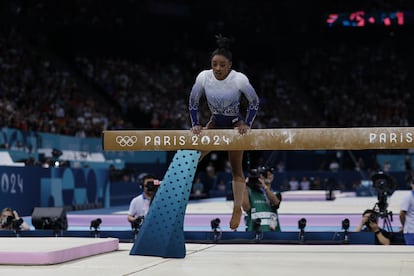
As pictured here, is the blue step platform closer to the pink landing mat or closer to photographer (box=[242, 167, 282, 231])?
the pink landing mat

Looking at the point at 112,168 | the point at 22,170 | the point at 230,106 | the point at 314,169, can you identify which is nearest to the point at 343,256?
the point at 230,106

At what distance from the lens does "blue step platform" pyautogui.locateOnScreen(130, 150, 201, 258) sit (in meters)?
5.60

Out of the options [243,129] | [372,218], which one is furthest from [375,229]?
[243,129]

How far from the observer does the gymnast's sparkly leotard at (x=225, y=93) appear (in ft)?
19.3

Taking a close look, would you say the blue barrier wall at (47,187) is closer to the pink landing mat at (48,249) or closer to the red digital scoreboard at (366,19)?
the pink landing mat at (48,249)

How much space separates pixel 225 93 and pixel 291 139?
649 mm

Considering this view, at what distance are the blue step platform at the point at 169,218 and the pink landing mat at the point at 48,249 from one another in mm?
353

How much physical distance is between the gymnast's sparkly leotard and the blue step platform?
41cm

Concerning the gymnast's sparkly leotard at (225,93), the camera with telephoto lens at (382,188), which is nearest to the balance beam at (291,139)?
the gymnast's sparkly leotard at (225,93)

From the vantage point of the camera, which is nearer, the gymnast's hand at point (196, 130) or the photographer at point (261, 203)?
the gymnast's hand at point (196, 130)

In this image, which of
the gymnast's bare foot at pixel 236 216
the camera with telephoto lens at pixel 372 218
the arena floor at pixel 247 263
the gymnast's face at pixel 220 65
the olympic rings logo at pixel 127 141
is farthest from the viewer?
the camera with telephoto lens at pixel 372 218

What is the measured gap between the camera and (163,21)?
31.8 metres

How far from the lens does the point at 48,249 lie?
5191 millimetres

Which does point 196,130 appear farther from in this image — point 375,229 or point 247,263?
point 375,229
